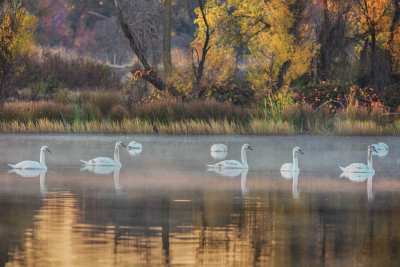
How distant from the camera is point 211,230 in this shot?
991 centimetres

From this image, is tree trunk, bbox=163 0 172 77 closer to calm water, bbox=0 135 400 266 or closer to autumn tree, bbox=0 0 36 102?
autumn tree, bbox=0 0 36 102

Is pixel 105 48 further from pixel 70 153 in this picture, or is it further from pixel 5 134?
pixel 70 153

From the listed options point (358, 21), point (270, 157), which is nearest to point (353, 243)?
point (270, 157)

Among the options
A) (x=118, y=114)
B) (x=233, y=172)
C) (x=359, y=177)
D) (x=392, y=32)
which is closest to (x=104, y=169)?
(x=233, y=172)

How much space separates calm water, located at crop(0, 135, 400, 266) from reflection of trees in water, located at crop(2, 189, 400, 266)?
0.5 inches

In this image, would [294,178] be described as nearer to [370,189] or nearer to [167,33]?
[370,189]

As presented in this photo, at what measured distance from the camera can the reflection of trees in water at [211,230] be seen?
27.5 ft

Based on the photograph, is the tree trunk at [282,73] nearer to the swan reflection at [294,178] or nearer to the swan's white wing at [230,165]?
the swan's white wing at [230,165]

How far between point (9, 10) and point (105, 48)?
32.0m

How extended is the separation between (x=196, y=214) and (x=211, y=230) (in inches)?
48.0

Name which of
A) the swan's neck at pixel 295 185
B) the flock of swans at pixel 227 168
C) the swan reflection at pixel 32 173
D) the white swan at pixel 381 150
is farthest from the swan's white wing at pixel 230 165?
the white swan at pixel 381 150

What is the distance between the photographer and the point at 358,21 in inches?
1302

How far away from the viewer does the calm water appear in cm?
848

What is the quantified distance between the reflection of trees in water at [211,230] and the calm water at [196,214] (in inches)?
0.5
